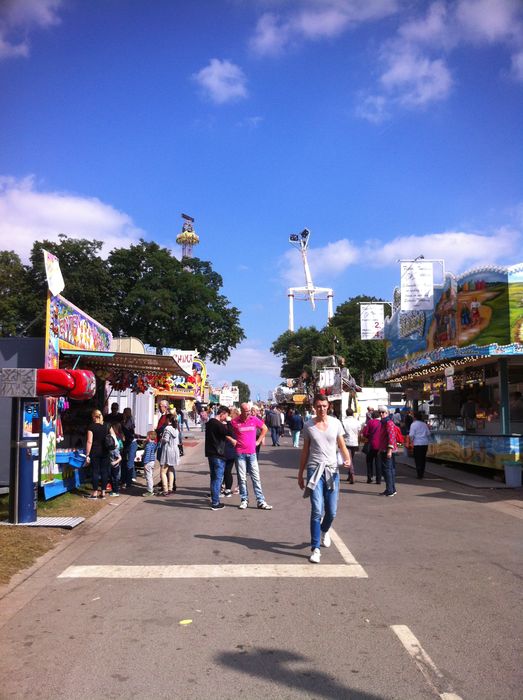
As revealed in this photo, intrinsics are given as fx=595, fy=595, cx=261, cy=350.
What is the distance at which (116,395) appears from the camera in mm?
21906

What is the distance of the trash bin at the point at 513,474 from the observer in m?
13.3

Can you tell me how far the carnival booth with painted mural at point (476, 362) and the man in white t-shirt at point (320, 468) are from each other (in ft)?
25.8

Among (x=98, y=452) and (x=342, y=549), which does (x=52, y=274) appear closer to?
(x=98, y=452)

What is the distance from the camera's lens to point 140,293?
139 feet

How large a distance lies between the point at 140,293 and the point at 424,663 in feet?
131

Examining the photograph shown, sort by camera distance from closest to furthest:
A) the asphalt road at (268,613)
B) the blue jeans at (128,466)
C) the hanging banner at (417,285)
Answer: the asphalt road at (268,613)
the blue jeans at (128,466)
the hanging banner at (417,285)

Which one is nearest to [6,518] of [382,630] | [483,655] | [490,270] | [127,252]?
[382,630]

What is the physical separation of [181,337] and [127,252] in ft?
25.0

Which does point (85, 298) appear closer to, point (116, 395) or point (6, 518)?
point (116, 395)

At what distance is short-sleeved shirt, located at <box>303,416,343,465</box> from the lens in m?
6.81

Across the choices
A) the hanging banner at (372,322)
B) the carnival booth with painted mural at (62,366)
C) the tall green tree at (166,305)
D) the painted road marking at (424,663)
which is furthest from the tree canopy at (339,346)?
the painted road marking at (424,663)

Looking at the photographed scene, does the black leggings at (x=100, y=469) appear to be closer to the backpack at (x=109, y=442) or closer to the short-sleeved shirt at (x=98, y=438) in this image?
the short-sleeved shirt at (x=98, y=438)

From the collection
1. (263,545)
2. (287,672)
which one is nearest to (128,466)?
(263,545)

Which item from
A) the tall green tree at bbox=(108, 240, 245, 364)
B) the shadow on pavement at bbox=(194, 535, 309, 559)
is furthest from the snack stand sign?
the tall green tree at bbox=(108, 240, 245, 364)
